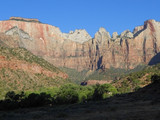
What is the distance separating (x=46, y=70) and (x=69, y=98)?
86.9 meters

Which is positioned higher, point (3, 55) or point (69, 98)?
point (3, 55)

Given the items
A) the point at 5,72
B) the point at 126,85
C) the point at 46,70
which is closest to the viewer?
the point at 126,85

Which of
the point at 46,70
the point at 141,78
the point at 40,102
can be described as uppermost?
the point at 46,70

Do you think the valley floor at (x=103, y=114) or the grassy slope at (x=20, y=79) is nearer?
the valley floor at (x=103, y=114)

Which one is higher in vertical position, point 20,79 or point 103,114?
point 20,79

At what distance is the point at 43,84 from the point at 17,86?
75.5ft

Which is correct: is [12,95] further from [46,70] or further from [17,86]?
[46,70]

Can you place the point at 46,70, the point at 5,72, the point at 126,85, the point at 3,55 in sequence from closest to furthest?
the point at 126,85
the point at 5,72
the point at 3,55
the point at 46,70

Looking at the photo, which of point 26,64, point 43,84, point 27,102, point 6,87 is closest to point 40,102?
point 27,102

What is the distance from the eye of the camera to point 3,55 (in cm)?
13850

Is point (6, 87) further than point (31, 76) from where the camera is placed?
No

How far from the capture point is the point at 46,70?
161375mm

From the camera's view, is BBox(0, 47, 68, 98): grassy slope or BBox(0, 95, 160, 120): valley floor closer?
BBox(0, 95, 160, 120): valley floor

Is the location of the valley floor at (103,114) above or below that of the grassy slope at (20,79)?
below
